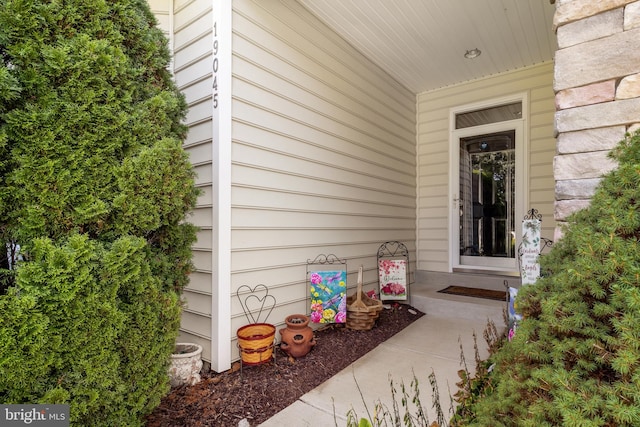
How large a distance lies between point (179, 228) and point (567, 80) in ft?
6.75

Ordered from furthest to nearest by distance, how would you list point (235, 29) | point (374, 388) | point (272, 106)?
point (272, 106), point (235, 29), point (374, 388)

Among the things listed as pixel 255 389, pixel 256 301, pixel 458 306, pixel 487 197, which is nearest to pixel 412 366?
pixel 255 389

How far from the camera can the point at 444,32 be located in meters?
3.56

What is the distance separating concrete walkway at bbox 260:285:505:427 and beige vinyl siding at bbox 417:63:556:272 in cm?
108

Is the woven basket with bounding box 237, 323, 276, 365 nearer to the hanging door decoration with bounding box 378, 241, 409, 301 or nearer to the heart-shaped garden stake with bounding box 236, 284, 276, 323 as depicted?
the heart-shaped garden stake with bounding box 236, 284, 276, 323

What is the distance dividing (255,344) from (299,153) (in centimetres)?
167

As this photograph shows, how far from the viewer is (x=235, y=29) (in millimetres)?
2516

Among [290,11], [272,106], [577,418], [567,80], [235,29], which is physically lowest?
[577,418]

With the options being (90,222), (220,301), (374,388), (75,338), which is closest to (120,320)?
(75,338)

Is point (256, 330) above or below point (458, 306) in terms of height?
above

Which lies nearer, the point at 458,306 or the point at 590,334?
the point at 590,334

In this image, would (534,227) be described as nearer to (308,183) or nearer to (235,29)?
(308,183)
